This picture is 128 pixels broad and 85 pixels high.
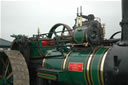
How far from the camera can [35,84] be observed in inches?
236

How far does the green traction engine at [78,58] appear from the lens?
3.48m

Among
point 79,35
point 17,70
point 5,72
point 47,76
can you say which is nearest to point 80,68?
point 79,35

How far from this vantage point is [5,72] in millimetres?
5449

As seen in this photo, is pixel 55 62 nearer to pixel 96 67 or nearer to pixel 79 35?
pixel 79 35

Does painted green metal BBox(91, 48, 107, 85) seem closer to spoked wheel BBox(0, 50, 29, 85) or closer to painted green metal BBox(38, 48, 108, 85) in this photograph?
painted green metal BBox(38, 48, 108, 85)

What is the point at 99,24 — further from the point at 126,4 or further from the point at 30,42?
the point at 30,42

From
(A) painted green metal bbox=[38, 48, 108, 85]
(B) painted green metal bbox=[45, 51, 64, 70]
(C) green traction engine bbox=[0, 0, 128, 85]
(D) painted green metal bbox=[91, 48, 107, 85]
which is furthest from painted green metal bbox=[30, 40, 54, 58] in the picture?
(D) painted green metal bbox=[91, 48, 107, 85]

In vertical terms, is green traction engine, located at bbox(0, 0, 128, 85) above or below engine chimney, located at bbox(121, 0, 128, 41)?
below

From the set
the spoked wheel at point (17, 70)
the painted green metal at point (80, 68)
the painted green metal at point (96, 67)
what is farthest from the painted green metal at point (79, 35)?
the spoked wheel at point (17, 70)

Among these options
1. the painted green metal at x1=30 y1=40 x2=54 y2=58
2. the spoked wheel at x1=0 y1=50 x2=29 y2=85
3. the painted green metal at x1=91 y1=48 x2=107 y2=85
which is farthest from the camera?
the painted green metal at x1=30 y1=40 x2=54 y2=58

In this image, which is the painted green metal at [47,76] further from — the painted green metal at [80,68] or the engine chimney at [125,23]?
the engine chimney at [125,23]

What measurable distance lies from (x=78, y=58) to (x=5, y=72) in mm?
2432

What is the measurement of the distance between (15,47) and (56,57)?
5.33 ft

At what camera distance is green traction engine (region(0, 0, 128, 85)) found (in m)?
3.48
